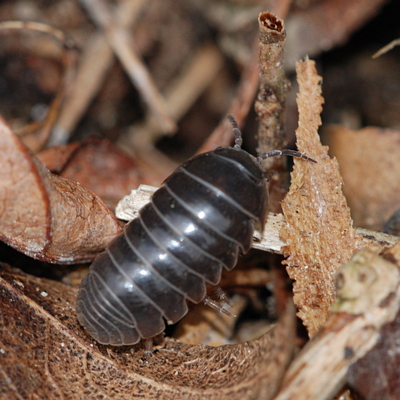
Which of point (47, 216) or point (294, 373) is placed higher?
point (294, 373)

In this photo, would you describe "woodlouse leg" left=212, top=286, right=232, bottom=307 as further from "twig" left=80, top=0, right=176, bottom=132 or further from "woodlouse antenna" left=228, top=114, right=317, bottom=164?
"twig" left=80, top=0, right=176, bottom=132

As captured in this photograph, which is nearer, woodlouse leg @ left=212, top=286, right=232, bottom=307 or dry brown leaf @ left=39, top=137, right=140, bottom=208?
woodlouse leg @ left=212, top=286, right=232, bottom=307

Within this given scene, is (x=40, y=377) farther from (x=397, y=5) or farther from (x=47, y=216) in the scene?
(x=397, y=5)

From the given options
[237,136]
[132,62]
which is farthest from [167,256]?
[132,62]

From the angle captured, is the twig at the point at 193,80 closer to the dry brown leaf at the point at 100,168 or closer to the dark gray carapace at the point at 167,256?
the dry brown leaf at the point at 100,168

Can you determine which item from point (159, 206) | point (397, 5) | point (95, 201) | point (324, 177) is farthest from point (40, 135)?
point (397, 5)

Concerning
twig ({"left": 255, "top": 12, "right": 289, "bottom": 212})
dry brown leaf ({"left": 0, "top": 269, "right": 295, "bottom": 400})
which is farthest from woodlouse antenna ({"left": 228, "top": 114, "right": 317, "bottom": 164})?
dry brown leaf ({"left": 0, "top": 269, "right": 295, "bottom": 400})

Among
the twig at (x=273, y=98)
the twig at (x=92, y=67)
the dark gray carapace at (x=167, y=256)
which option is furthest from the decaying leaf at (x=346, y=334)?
the twig at (x=92, y=67)
